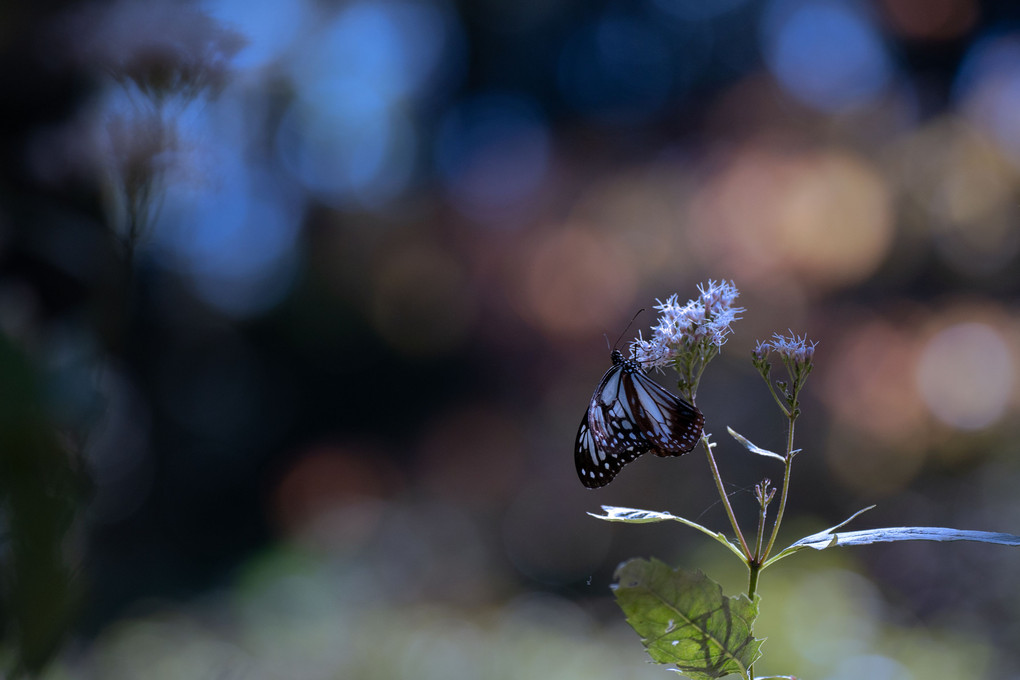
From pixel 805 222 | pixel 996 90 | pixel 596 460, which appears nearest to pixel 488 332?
pixel 805 222

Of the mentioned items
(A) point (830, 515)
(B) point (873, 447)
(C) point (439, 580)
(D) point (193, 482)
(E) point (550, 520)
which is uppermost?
(B) point (873, 447)

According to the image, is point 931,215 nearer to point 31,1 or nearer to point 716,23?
point 716,23

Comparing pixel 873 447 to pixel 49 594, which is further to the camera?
pixel 873 447

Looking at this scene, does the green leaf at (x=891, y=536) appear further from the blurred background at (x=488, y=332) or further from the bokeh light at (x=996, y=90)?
the bokeh light at (x=996, y=90)

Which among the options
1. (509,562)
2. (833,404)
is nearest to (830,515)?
(833,404)

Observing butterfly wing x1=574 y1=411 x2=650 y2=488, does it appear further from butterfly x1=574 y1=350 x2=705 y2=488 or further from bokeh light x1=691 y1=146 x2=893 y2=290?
bokeh light x1=691 y1=146 x2=893 y2=290

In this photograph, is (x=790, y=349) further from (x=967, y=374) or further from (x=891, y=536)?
(x=967, y=374)

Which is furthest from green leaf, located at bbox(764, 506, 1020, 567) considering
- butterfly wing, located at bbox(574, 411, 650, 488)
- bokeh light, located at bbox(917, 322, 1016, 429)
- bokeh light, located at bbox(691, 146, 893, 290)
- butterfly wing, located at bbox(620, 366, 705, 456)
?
bokeh light, located at bbox(917, 322, 1016, 429)

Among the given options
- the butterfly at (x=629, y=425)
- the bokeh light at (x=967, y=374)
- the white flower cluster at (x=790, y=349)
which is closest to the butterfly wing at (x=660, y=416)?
the butterfly at (x=629, y=425)
